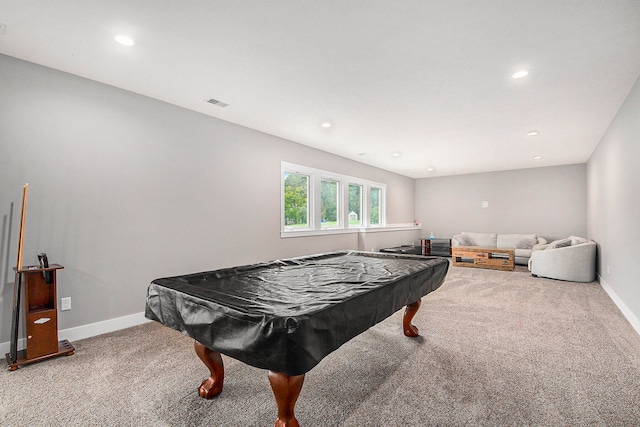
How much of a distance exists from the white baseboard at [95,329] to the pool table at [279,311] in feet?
5.42

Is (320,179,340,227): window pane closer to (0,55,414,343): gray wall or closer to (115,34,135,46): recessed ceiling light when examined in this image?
(0,55,414,343): gray wall

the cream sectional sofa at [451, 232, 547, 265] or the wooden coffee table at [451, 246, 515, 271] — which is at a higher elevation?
the cream sectional sofa at [451, 232, 547, 265]

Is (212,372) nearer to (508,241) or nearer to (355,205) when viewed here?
(355,205)

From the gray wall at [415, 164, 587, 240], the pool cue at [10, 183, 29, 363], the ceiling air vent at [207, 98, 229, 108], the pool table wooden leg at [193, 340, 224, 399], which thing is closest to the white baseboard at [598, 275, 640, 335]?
the gray wall at [415, 164, 587, 240]

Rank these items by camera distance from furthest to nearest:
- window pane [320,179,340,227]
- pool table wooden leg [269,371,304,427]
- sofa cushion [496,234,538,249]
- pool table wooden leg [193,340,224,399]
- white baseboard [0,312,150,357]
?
sofa cushion [496,234,538,249], window pane [320,179,340,227], white baseboard [0,312,150,357], pool table wooden leg [193,340,224,399], pool table wooden leg [269,371,304,427]

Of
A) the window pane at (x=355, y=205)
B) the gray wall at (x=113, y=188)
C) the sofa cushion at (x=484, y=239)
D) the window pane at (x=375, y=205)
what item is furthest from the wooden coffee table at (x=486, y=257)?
the gray wall at (x=113, y=188)

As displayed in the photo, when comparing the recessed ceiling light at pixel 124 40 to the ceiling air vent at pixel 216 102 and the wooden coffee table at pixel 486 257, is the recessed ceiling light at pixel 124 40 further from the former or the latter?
the wooden coffee table at pixel 486 257

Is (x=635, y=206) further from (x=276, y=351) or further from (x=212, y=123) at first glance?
(x=212, y=123)

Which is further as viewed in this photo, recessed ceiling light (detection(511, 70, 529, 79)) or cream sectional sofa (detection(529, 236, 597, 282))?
cream sectional sofa (detection(529, 236, 597, 282))

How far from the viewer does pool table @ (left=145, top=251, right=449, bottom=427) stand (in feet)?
3.79

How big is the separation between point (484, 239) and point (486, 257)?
62.3 inches

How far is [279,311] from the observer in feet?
4.21

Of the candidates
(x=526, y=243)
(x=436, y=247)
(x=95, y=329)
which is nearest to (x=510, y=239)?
(x=526, y=243)

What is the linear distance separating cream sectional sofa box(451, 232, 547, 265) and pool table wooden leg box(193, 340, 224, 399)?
262 inches
